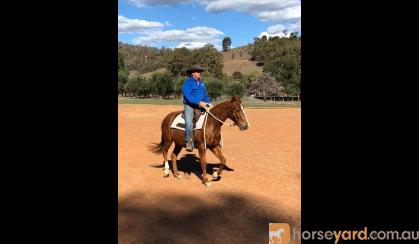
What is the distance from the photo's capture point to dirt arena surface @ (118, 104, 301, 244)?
219 inches

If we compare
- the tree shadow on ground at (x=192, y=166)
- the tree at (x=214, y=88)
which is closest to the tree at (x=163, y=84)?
the tree at (x=214, y=88)

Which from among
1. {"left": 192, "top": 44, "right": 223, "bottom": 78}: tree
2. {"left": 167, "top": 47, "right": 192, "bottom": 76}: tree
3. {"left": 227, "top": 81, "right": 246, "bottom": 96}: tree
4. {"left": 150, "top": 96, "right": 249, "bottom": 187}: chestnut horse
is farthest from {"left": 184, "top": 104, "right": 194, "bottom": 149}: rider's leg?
{"left": 167, "top": 47, "right": 192, "bottom": 76}: tree

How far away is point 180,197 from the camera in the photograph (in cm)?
744

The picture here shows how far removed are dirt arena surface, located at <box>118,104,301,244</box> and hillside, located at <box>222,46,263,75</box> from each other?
11612cm

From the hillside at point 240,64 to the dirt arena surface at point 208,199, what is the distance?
381ft

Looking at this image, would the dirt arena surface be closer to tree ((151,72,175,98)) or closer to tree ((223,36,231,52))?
tree ((151,72,175,98))

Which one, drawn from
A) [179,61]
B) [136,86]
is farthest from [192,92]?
[179,61]

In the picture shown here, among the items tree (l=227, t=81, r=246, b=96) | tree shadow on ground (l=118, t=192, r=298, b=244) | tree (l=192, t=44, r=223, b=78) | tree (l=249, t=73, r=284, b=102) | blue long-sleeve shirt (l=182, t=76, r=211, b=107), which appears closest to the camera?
tree shadow on ground (l=118, t=192, r=298, b=244)
